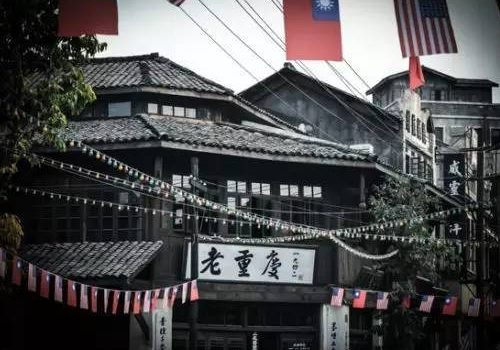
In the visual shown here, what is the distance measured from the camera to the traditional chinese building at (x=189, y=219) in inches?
898

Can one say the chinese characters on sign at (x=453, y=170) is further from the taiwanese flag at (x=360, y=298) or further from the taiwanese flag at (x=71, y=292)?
the taiwanese flag at (x=71, y=292)

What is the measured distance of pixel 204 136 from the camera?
78.8ft

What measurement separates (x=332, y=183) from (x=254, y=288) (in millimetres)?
4397

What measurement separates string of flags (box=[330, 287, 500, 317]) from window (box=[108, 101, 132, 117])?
8.39 m

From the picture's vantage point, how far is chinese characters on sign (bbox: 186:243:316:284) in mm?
23312

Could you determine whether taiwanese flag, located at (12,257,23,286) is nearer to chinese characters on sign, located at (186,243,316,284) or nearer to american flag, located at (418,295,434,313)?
chinese characters on sign, located at (186,243,316,284)

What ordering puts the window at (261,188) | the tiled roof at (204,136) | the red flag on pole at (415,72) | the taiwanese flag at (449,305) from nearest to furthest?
the red flag on pole at (415,72), the tiled roof at (204,136), the taiwanese flag at (449,305), the window at (261,188)

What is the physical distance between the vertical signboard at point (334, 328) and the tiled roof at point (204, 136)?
4.70 metres

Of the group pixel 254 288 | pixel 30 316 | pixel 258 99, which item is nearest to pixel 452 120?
pixel 258 99

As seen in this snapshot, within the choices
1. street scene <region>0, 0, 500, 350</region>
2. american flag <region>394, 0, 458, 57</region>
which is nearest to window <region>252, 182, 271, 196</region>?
street scene <region>0, 0, 500, 350</region>

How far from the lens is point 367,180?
1043 inches

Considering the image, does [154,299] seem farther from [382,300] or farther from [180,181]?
[382,300]

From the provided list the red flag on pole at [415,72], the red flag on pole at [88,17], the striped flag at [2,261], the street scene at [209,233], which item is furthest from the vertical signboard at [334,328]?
the red flag on pole at [88,17]

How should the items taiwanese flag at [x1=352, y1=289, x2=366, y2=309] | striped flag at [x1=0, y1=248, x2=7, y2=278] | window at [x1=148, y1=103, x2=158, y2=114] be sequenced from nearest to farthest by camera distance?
striped flag at [x1=0, y1=248, x2=7, y2=278]
taiwanese flag at [x1=352, y1=289, x2=366, y2=309]
window at [x1=148, y1=103, x2=158, y2=114]
